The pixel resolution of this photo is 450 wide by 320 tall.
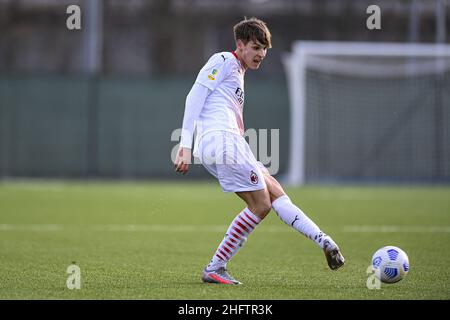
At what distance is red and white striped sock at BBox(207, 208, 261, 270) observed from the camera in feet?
20.0

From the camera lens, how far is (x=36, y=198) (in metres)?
14.7

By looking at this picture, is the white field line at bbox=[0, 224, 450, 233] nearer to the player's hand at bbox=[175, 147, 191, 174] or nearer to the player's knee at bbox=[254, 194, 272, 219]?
the player's knee at bbox=[254, 194, 272, 219]

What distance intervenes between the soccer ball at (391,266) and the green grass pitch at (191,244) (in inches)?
3.8

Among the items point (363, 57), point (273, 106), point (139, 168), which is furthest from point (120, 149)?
point (363, 57)

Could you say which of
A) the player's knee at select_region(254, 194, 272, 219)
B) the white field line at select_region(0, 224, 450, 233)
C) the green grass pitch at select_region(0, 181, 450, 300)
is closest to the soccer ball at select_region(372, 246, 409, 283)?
the green grass pitch at select_region(0, 181, 450, 300)

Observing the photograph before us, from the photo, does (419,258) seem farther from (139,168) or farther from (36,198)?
(139,168)

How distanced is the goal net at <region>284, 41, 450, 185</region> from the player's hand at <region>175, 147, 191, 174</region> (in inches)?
517

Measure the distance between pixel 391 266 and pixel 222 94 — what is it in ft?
5.38

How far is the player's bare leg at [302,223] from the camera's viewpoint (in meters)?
5.84

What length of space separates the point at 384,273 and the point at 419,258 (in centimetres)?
168

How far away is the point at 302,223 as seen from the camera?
6.03 meters

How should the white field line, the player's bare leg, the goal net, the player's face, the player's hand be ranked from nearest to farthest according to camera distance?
the player's hand, the player's bare leg, the player's face, the white field line, the goal net

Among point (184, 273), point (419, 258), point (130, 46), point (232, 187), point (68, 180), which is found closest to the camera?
point (232, 187)

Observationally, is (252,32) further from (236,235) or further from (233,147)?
(236,235)
